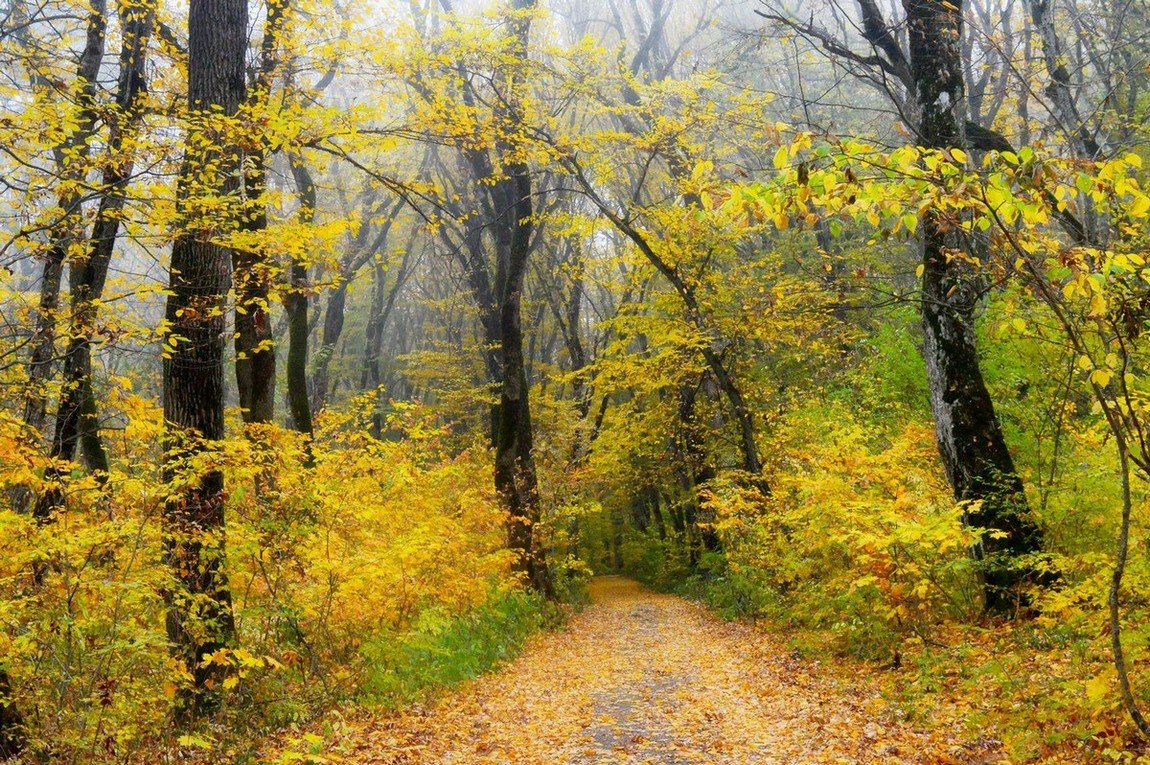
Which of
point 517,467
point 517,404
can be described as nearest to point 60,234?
point 517,404

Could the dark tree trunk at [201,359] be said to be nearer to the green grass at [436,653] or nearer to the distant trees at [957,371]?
the green grass at [436,653]

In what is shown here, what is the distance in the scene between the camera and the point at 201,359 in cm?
629

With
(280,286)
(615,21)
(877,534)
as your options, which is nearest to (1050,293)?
(877,534)

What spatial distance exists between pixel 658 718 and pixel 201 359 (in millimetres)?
5049

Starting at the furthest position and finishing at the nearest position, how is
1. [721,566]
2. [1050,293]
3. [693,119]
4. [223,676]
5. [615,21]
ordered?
[615,21] < [721,566] < [693,119] < [223,676] < [1050,293]

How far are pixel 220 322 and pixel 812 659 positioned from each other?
6.93 metres

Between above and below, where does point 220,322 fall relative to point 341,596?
above

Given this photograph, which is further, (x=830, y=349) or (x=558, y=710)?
(x=830, y=349)

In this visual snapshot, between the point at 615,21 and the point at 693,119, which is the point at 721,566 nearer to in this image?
the point at 693,119

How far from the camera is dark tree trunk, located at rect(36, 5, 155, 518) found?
5.65 meters

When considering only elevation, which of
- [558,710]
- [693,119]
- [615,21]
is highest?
[615,21]

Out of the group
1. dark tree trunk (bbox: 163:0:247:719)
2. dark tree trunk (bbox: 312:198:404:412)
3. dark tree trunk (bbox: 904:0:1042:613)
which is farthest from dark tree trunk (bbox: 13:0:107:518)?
dark tree trunk (bbox: 312:198:404:412)

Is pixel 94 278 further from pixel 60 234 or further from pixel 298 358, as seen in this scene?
pixel 298 358

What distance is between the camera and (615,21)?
22328mm
